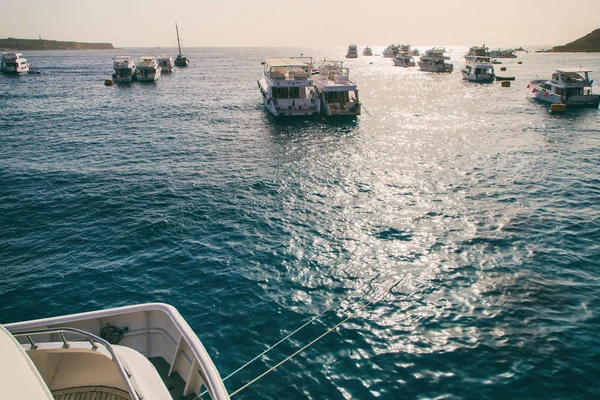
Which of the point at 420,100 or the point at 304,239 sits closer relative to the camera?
the point at 304,239

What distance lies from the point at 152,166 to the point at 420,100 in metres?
57.4

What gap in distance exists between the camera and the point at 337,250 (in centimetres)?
1936

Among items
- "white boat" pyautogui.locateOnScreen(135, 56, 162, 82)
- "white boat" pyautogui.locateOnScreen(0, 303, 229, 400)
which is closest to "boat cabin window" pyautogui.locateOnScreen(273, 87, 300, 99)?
"white boat" pyautogui.locateOnScreen(0, 303, 229, 400)

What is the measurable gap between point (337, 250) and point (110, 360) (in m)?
13.0

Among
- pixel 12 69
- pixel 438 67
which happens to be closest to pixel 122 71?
pixel 12 69

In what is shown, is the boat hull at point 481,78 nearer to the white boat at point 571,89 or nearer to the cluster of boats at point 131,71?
the white boat at point 571,89

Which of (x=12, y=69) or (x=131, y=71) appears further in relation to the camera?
(x=12, y=69)

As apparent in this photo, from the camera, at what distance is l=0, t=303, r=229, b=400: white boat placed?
6418mm

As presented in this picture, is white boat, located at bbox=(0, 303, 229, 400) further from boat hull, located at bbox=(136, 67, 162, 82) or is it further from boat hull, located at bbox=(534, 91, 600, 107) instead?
boat hull, located at bbox=(136, 67, 162, 82)

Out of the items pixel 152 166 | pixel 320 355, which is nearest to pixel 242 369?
pixel 320 355

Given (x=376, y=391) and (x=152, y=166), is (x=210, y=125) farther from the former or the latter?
(x=376, y=391)

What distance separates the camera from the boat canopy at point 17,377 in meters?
5.74

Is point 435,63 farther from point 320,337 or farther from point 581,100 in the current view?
point 320,337

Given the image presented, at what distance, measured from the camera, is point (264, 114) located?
55562 mm
